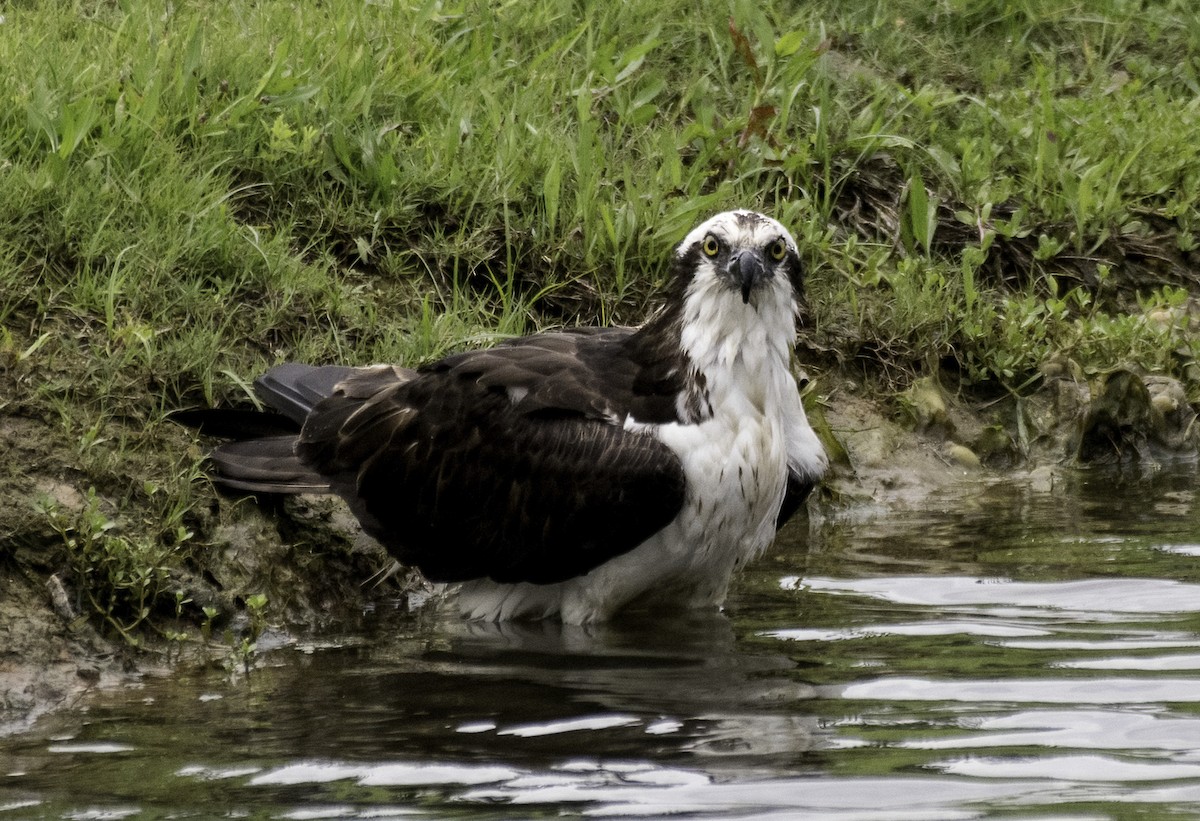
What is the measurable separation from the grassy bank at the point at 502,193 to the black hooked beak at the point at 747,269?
59.2 inches

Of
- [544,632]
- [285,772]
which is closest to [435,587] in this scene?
[544,632]

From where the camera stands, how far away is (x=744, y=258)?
18.1 feet

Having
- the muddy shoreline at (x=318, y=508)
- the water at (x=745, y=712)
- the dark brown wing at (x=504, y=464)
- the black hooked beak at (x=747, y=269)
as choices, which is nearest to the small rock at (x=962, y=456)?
the muddy shoreline at (x=318, y=508)

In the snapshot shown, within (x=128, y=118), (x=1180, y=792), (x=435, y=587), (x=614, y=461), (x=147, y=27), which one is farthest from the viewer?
(x=147, y=27)

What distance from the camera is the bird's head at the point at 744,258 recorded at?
5523 mm

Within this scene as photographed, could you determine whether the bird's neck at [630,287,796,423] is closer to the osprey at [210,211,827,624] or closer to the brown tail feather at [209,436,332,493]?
the osprey at [210,211,827,624]

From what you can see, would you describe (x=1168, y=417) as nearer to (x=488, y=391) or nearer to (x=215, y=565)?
(x=488, y=391)

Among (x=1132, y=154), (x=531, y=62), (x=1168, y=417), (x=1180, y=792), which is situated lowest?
(x=1180, y=792)

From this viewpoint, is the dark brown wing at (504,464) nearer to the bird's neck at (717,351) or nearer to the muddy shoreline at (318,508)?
the bird's neck at (717,351)

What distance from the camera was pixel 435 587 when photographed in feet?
20.3

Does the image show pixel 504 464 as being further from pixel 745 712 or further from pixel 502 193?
pixel 502 193

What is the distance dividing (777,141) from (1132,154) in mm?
1674

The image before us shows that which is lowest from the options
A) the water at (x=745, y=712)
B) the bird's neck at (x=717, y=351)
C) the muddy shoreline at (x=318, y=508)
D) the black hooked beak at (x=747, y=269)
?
the water at (x=745, y=712)

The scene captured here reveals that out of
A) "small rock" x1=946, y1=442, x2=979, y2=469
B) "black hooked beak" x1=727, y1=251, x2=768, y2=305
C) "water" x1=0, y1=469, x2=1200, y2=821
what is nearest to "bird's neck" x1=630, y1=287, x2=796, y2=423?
"black hooked beak" x1=727, y1=251, x2=768, y2=305
